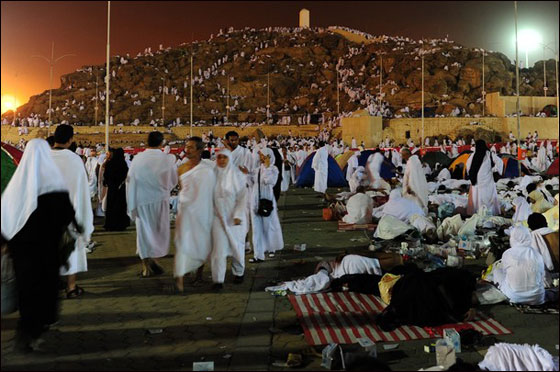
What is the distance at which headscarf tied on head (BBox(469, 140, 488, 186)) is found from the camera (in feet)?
32.7

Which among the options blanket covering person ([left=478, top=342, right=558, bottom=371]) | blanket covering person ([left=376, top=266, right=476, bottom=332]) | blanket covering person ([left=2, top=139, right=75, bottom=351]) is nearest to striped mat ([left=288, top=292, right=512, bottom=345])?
blanket covering person ([left=376, top=266, right=476, bottom=332])

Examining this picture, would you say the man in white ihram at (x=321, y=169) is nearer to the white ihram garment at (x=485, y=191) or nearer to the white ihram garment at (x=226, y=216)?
the white ihram garment at (x=485, y=191)

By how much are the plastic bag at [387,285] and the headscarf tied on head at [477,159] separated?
5.37 m

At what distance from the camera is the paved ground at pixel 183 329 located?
394 cm

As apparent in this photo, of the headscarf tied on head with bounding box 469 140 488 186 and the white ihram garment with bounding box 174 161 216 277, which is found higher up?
the headscarf tied on head with bounding box 469 140 488 186

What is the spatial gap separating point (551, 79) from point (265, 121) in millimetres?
31084

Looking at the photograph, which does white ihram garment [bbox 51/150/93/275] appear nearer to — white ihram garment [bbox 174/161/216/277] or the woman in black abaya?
white ihram garment [bbox 174/161/216/277]

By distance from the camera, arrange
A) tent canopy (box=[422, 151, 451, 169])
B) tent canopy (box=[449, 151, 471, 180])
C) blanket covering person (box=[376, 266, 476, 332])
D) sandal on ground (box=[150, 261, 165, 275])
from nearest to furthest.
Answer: blanket covering person (box=[376, 266, 476, 332]), sandal on ground (box=[150, 261, 165, 275]), tent canopy (box=[449, 151, 471, 180]), tent canopy (box=[422, 151, 451, 169])

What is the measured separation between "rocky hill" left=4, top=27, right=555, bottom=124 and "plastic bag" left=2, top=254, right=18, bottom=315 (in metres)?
42.0

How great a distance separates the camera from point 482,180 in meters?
10.1

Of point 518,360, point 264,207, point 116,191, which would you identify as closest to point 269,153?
point 264,207

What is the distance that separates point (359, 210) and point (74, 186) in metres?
5.96

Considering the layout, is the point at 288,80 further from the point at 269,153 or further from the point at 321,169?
the point at 269,153

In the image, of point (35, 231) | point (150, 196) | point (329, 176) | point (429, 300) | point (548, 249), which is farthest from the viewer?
point (329, 176)
